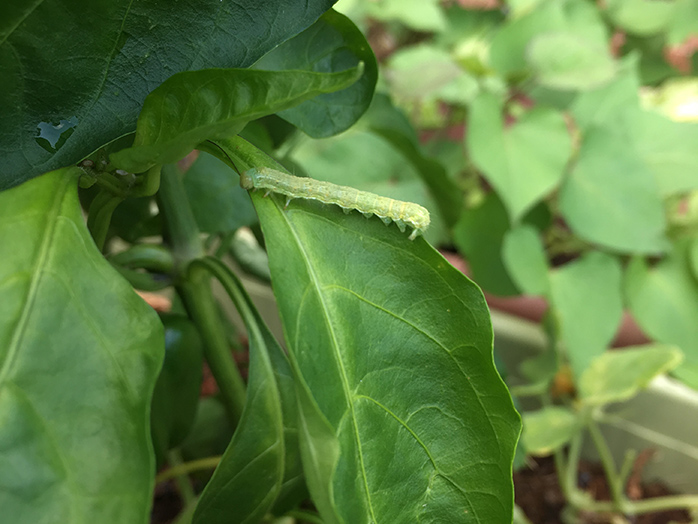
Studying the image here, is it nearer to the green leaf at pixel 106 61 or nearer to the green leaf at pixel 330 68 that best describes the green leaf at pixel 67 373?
the green leaf at pixel 106 61

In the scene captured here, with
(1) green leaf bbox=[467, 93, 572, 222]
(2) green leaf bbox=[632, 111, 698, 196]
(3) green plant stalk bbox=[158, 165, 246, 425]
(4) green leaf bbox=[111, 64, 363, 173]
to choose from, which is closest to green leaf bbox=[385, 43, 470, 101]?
(1) green leaf bbox=[467, 93, 572, 222]

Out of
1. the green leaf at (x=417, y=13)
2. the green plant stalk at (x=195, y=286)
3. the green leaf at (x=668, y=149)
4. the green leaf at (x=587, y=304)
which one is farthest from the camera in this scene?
the green leaf at (x=417, y=13)

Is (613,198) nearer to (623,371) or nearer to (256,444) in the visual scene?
(623,371)

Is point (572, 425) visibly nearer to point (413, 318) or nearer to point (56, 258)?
point (413, 318)

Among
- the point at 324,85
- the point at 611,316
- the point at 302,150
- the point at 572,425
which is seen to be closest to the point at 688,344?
the point at 611,316

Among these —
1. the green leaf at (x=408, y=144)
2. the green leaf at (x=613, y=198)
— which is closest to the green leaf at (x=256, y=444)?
the green leaf at (x=408, y=144)

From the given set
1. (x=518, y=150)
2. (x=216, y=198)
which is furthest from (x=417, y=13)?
(x=216, y=198)
